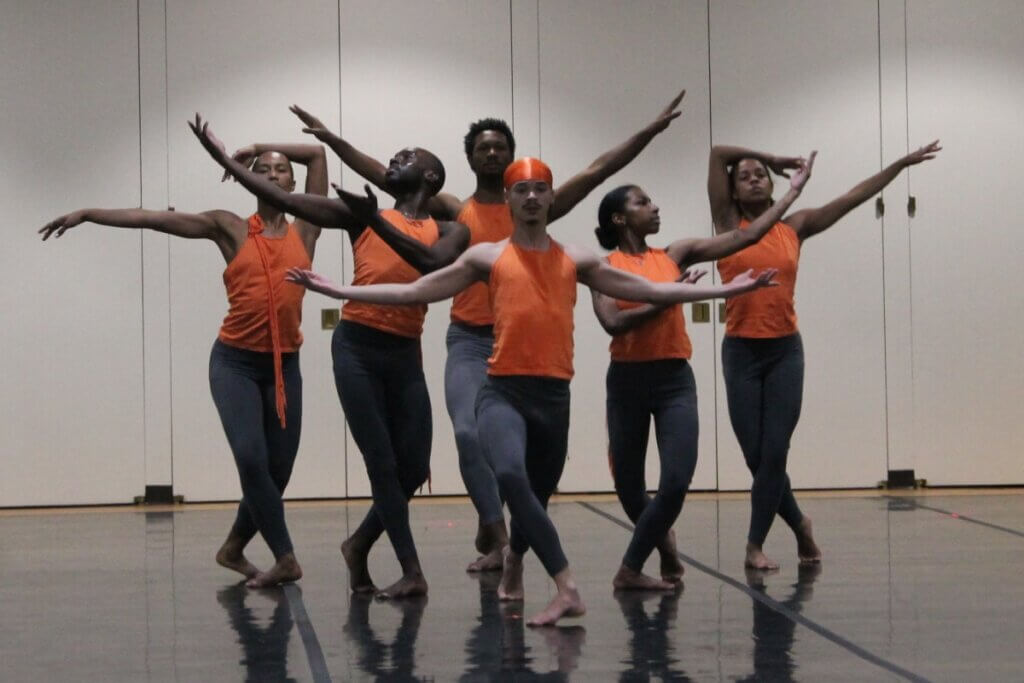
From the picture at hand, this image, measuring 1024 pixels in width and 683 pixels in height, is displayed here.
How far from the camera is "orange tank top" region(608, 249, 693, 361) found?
18.5 ft

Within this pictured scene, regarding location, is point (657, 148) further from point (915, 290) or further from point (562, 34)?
point (915, 290)

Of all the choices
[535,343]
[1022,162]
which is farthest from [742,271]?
[1022,162]

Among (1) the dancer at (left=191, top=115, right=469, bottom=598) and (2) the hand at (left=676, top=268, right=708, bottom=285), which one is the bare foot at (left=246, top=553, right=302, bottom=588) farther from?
(2) the hand at (left=676, top=268, right=708, bottom=285)

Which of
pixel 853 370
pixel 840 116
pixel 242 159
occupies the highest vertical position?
pixel 840 116

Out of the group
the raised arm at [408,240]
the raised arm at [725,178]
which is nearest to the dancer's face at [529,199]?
the raised arm at [408,240]

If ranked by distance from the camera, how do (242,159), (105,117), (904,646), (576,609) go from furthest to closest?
(105,117), (242,159), (576,609), (904,646)

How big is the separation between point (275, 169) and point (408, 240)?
869 mm

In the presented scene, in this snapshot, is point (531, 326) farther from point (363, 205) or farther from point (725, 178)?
point (725, 178)

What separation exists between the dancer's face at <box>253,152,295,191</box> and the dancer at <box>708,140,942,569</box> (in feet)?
5.58

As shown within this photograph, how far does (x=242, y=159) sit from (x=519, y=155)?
4290mm

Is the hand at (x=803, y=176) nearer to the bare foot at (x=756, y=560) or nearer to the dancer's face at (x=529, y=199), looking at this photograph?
the dancer's face at (x=529, y=199)

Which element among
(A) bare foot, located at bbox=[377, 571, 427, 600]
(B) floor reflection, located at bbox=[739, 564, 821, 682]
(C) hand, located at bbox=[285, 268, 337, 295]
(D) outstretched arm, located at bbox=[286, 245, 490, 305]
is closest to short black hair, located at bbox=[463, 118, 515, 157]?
(D) outstretched arm, located at bbox=[286, 245, 490, 305]

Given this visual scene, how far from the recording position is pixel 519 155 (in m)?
10.2

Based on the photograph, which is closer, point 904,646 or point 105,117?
point 904,646
